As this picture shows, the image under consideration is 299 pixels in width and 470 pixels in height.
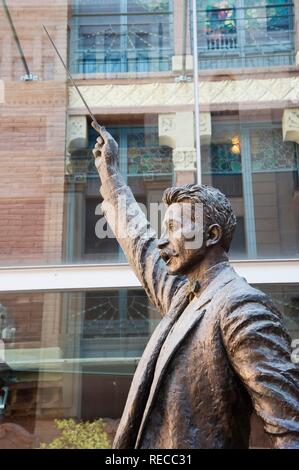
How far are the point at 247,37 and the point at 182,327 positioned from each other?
7.96m

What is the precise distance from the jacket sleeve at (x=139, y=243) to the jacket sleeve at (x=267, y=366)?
0.52 meters

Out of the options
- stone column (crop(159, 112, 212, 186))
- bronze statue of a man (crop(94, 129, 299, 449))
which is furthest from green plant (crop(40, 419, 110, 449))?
bronze statue of a man (crop(94, 129, 299, 449))

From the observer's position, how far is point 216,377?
5.75 ft

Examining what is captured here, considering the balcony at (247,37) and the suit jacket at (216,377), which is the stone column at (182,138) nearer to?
the balcony at (247,37)

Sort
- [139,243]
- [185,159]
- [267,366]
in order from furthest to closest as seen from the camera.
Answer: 1. [185,159]
2. [139,243]
3. [267,366]

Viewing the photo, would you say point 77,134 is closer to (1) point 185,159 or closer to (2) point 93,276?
(1) point 185,159

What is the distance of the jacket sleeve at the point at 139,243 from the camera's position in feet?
7.33

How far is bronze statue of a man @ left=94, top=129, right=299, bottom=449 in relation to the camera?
162cm

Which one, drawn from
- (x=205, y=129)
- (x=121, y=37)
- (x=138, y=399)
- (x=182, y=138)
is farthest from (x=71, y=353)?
(x=138, y=399)

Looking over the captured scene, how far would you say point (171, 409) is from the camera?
5.84ft

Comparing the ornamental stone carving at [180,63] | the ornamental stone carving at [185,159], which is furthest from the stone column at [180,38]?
the ornamental stone carving at [185,159]

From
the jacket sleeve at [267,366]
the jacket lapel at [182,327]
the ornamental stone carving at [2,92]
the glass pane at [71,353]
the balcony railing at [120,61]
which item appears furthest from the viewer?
the balcony railing at [120,61]

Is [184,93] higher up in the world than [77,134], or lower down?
higher up

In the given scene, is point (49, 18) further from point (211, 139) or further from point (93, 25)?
point (211, 139)
